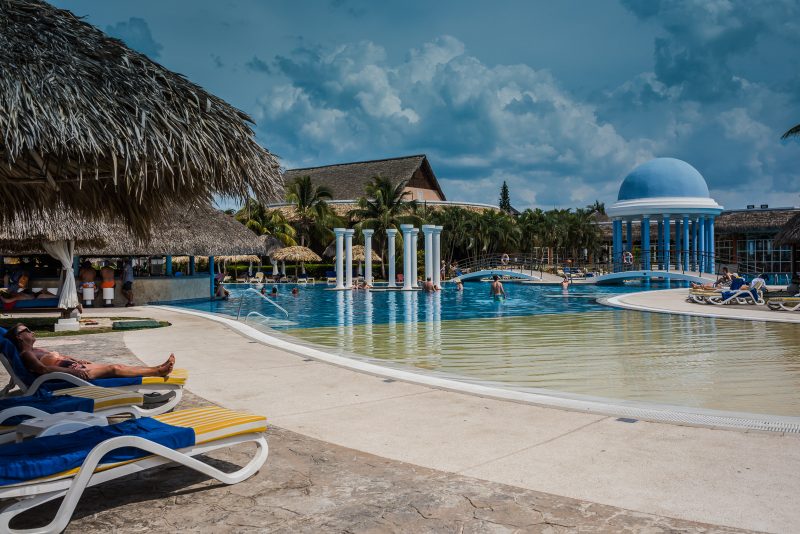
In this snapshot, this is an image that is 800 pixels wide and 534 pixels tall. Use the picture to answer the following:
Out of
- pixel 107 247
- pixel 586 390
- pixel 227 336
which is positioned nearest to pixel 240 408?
pixel 586 390

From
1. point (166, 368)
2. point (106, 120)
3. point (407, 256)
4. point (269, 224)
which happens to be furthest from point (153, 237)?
point (269, 224)

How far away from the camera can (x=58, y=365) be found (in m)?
5.70

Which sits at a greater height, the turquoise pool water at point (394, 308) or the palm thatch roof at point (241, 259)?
the palm thatch roof at point (241, 259)

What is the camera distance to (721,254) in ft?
151

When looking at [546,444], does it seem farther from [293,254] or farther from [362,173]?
[362,173]

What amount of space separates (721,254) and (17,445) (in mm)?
48976

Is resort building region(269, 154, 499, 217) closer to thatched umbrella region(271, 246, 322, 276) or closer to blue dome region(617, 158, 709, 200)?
thatched umbrella region(271, 246, 322, 276)

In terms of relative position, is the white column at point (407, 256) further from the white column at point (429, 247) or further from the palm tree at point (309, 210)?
the palm tree at point (309, 210)

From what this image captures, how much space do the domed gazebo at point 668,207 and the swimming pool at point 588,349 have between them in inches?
713

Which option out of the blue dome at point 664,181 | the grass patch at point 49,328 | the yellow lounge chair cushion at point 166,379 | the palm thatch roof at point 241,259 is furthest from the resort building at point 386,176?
the yellow lounge chair cushion at point 166,379

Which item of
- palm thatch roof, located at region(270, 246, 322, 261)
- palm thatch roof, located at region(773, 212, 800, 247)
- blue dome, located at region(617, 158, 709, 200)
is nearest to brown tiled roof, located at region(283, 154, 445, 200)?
palm thatch roof, located at region(270, 246, 322, 261)

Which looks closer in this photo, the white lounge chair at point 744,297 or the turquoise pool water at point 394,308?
the turquoise pool water at point 394,308

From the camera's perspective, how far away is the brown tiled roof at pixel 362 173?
51438 mm

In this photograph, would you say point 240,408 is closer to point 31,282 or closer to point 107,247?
point 107,247
